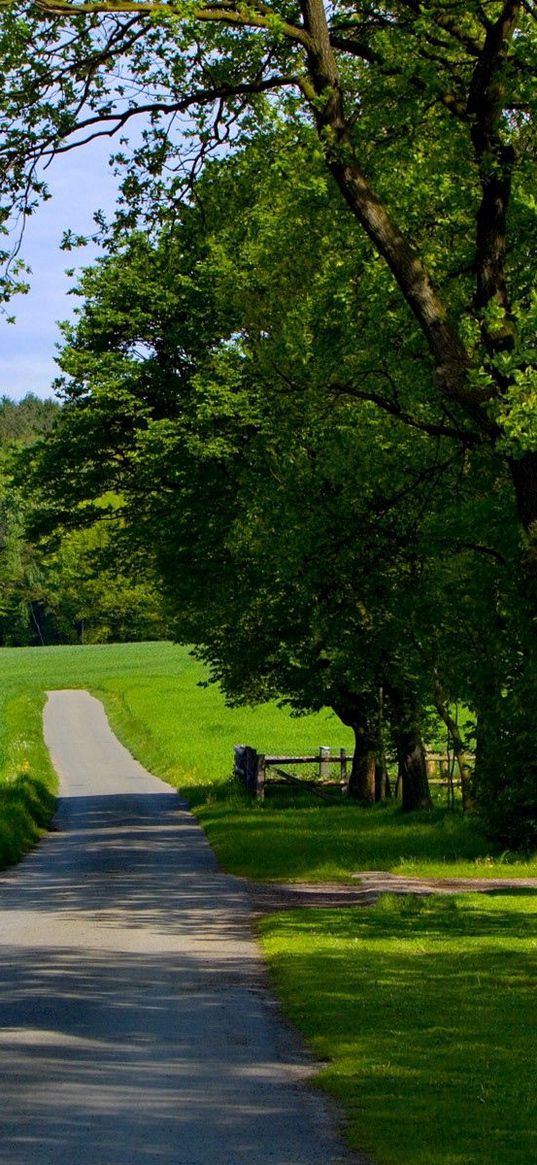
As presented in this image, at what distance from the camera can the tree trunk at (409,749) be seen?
32188 millimetres

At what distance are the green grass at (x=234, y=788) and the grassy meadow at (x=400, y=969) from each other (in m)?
0.09

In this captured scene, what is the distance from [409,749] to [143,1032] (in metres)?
22.2

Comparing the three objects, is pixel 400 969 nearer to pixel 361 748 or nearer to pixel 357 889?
pixel 357 889

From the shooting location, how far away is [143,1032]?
36.9 ft

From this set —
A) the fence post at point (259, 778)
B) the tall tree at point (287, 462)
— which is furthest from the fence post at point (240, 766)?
the tall tree at point (287, 462)

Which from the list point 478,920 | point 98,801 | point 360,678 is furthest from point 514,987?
point 98,801

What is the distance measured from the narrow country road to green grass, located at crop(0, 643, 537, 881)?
269 cm

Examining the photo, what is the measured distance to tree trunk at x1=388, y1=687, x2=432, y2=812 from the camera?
106 feet

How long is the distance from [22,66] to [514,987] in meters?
10.1

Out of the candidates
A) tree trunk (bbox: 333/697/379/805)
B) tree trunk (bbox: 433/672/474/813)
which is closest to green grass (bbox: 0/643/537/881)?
tree trunk (bbox: 433/672/474/813)

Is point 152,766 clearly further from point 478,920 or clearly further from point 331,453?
point 478,920

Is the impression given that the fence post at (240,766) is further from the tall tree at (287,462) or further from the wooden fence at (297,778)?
the tall tree at (287,462)

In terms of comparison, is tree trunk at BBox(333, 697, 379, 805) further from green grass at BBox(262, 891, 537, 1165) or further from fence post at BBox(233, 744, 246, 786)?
green grass at BBox(262, 891, 537, 1165)

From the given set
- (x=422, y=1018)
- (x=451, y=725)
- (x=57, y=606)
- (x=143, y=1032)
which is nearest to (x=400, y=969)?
(x=422, y=1018)
